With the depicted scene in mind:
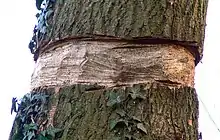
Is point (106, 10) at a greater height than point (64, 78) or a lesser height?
greater

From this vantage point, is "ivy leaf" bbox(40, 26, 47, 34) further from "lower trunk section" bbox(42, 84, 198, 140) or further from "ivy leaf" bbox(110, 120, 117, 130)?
"ivy leaf" bbox(110, 120, 117, 130)

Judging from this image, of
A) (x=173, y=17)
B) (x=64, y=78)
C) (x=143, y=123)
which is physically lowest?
(x=143, y=123)

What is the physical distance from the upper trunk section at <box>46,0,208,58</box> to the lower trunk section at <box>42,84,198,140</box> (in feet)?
0.41

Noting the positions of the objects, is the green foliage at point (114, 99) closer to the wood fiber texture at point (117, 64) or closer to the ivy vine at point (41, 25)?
the wood fiber texture at point (117, 64)

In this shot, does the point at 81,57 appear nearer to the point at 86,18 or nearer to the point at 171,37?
the point at 86,18

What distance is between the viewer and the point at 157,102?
1034 mm

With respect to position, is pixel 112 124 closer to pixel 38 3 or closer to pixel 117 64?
pixel 117 64

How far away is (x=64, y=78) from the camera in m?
1.07

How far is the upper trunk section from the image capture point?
107cm

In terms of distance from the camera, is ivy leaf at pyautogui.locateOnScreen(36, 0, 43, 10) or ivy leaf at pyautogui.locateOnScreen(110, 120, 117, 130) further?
ivy leaf at pyautogui.locateOnScreen(36, 0, 43, 10)

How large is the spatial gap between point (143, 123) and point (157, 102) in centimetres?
6

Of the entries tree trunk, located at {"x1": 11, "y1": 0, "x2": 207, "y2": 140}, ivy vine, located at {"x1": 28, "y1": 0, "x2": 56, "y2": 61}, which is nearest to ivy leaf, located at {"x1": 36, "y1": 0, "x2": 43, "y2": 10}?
ivy vine, located at {"x1": 28, "y1": 0, "x2": 56, "y2": 61}

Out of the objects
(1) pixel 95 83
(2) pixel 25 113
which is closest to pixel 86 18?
(1) pixel 95 83

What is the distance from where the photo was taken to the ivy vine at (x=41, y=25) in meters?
1.16
